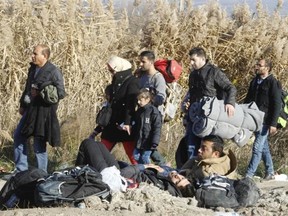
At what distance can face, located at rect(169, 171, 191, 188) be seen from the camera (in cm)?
773

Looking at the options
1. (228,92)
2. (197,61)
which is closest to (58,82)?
(197,61)

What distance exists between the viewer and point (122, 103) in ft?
32.0

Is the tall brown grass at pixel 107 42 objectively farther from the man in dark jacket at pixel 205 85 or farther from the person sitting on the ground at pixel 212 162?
the person sitting on the ground at pixel 212 162

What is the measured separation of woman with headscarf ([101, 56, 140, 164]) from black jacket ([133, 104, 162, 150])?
0.13 m

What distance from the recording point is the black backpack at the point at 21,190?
7566mm

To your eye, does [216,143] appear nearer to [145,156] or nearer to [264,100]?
[145,156]

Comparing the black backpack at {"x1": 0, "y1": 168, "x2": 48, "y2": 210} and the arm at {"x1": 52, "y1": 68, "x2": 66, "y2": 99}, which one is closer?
the black backpack at {"x1": 0, "y1": 168, "x2": 48, "y2": 210}

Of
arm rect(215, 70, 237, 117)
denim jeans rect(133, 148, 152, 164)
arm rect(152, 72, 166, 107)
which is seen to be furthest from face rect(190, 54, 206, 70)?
denim jeans rect(133, 148, 152, 164)

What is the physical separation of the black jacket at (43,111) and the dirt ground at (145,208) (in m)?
2.28

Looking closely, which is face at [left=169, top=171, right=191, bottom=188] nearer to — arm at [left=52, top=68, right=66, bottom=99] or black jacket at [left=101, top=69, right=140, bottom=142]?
black jacket at [left=101, top=69, right=140, bottom=142]

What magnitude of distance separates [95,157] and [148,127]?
1.69m

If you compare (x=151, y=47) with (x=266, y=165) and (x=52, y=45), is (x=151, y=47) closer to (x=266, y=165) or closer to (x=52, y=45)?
(x=52, y=45)

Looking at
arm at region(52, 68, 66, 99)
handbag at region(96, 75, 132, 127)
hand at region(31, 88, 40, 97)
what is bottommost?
handbag at region(96, 75, 132, 127)

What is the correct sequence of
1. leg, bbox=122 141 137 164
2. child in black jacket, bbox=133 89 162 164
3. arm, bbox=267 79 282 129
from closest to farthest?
child in black jacket, bbox=133 89 162 164 < leg, bbox=122 141 137 164 < arm, bbox=267 79 282 129
